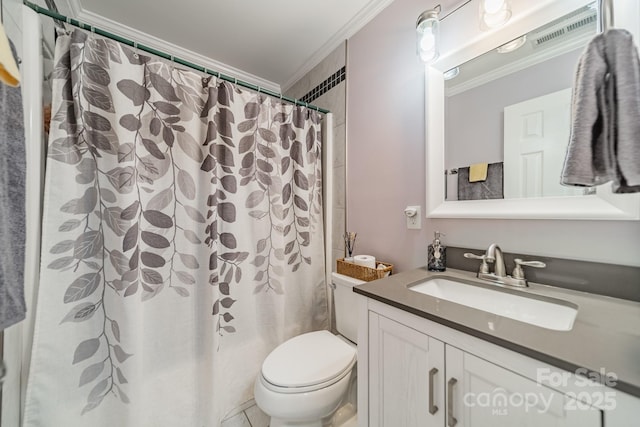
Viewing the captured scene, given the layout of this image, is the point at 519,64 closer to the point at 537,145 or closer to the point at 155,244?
the point at 537,145

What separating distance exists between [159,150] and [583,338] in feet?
5.15

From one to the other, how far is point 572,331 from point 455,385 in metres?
0.28

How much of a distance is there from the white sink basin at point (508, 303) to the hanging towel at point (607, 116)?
1.21 feet

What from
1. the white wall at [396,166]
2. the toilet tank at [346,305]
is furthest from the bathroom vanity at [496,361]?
the toilet tank at [346,305]

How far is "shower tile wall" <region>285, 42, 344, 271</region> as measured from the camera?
156 centimetres

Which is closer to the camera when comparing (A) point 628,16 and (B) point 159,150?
(A) point 628,16

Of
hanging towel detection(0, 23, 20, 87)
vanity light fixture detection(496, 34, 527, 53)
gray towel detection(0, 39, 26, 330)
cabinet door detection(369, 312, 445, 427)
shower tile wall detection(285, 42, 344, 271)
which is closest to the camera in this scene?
hanging towel detection(0, 23, 20, 87)

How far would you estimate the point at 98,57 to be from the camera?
0.95m

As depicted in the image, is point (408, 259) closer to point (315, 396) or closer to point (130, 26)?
point (315, 396)

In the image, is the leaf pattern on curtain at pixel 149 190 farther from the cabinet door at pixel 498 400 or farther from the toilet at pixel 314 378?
the cabinet door at pixel 498 400

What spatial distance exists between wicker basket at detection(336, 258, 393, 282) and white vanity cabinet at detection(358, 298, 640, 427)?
367mm

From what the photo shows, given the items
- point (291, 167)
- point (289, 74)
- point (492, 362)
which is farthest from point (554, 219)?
point (289, 74)

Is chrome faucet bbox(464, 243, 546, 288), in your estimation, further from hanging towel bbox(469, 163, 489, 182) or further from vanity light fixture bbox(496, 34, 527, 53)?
vanity light fixture bbox(496, 34, 527, 53)

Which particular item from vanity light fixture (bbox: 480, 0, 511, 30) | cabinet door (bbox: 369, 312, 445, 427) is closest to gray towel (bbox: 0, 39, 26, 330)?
cabinet door (bbox: 369, 312, 445, 427)
